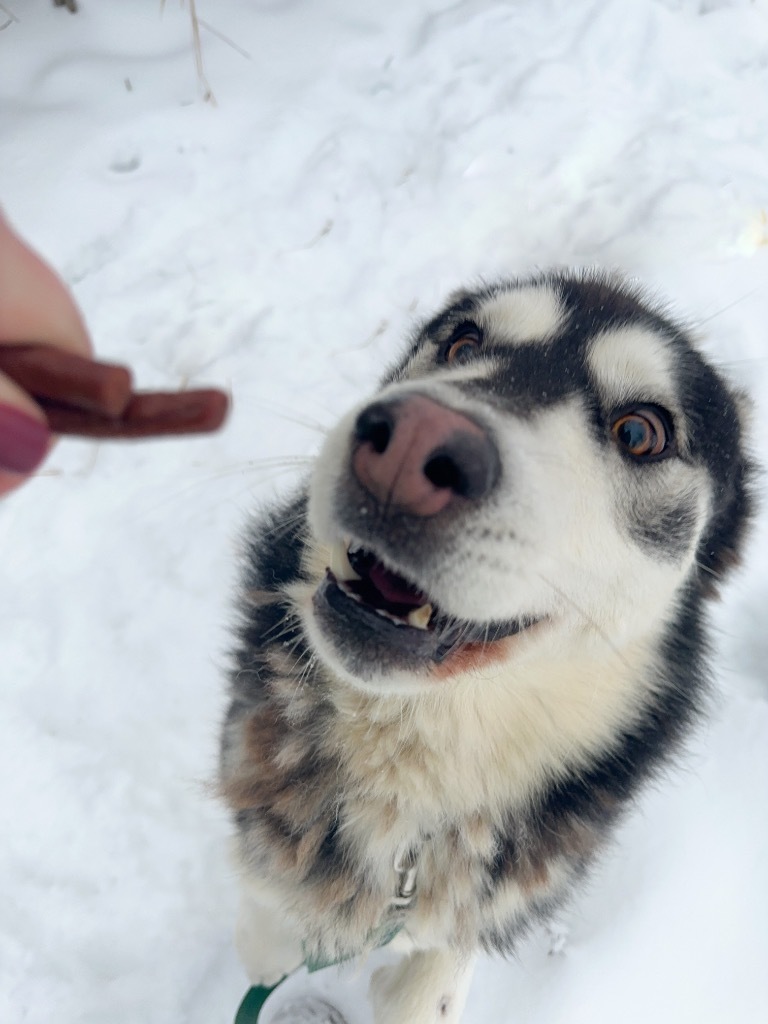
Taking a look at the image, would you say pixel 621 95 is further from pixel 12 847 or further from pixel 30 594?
pixel 12 847

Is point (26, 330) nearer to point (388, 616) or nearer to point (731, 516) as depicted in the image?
point (388, 616)

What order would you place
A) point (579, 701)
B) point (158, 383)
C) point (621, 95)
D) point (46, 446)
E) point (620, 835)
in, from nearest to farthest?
point (46, 446)
point (579, 701)
point (620, 835)
point (158, 383)
point (621, 95)

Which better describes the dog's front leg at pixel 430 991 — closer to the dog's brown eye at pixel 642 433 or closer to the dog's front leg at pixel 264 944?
the dog's front leg at pixel 264 944

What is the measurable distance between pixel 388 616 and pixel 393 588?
63mm

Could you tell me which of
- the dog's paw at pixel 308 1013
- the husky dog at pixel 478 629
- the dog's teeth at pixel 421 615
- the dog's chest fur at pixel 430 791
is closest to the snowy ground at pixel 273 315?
the dog's paw at pixel 308 1013

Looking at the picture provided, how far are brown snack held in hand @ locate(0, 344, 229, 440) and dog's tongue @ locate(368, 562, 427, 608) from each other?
68 cm

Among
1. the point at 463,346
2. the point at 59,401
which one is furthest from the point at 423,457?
the point at 463,346

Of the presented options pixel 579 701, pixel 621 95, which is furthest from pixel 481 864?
pixel 621 95

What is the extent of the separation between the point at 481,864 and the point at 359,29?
15.0 ft

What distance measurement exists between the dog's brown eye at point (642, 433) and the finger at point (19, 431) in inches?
50.2

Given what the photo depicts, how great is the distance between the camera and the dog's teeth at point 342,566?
1461 mm

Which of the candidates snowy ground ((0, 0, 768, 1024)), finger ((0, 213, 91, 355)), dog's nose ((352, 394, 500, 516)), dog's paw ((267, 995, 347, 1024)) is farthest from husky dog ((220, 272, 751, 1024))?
snowy ground ((0, 0, 768, 1024))

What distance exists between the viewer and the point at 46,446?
824 mm

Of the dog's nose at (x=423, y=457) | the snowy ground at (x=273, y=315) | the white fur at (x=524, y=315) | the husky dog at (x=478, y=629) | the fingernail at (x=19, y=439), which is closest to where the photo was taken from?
the fingernail at (x=19, y=439)
